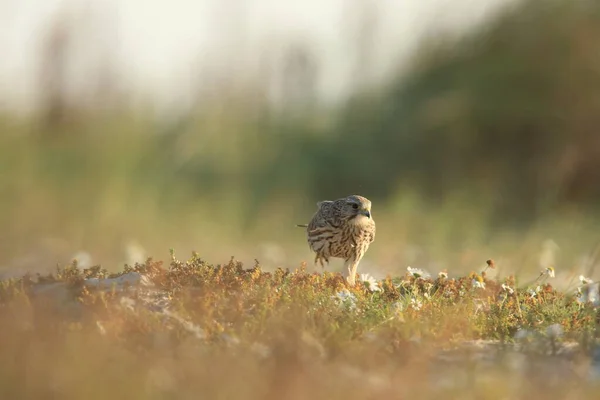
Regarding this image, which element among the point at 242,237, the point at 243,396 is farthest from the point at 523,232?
the point at 243,396

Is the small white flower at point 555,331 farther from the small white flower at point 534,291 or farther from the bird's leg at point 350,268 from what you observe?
the bird's leg at point 350,268

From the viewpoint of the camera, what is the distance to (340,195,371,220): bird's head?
7.56m

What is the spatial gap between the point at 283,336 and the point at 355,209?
8.94 ft

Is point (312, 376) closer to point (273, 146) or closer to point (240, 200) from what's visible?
point (240, 200)

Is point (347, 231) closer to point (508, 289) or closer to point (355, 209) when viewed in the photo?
point (355, 209)

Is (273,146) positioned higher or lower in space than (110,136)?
higher

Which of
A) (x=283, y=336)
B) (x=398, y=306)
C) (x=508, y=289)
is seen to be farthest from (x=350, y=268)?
(x=283, y=336)

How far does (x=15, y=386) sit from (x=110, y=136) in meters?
8.13

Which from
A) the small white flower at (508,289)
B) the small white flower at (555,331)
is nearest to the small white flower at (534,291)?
the small white flower at (508,289)

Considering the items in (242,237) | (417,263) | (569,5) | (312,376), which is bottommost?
(312,376)

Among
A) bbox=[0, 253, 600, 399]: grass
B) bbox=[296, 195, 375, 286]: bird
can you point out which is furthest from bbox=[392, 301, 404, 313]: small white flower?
bbox=[296, 195, 375, 286]: bird

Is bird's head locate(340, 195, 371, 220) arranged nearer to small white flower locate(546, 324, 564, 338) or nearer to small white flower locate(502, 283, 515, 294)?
small white flower locate(502, 283, 515, 294)

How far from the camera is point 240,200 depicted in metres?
13.2

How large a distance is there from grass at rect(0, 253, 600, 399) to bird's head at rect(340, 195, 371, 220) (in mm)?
754
